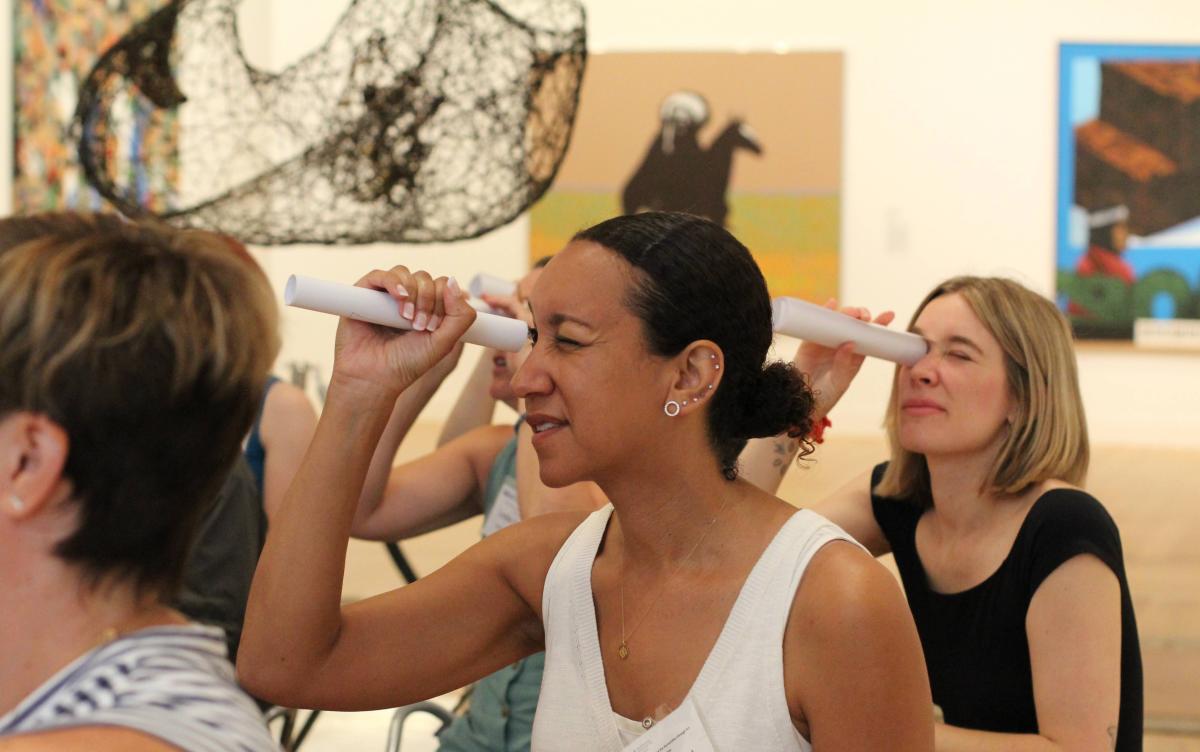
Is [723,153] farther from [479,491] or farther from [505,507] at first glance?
[505,507]

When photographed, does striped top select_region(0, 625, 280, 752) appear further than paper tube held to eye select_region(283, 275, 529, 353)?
No

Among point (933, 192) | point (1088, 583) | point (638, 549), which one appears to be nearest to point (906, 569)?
point (1088, 583)

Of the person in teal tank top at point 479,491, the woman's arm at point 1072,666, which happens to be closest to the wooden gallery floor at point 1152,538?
the person in teal tank top at point 479,491

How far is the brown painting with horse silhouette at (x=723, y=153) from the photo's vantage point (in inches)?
183

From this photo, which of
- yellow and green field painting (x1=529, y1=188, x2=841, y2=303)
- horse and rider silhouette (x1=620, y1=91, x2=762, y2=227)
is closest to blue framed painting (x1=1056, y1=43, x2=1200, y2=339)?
yellow and green field painting (x1=529, y1=188, x2=841, y2=303)

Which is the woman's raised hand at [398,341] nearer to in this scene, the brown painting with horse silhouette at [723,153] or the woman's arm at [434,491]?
the woman's arm at [434,491]

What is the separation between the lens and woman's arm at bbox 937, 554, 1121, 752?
→ 6.13 feet

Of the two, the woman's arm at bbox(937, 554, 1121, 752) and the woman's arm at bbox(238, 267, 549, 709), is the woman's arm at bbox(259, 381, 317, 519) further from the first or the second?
the woman's arm at bbox(937, 554, 1121, 752)

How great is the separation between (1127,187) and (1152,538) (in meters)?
1.20

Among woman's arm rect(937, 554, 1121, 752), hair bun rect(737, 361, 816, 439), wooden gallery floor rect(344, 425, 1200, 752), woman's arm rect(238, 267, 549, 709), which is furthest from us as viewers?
wooden gallery floor rect(344, 425, 1200, 752)

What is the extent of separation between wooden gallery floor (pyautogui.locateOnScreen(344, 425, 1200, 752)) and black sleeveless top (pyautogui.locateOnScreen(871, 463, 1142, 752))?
2.35 m

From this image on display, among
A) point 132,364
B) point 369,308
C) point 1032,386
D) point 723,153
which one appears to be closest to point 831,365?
point 1032,386

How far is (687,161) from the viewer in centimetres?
473

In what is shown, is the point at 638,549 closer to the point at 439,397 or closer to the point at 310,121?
the point at 310,121
